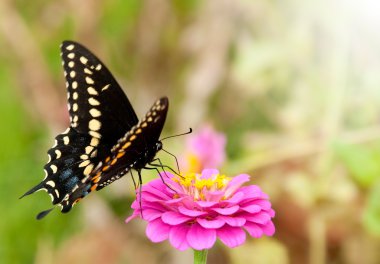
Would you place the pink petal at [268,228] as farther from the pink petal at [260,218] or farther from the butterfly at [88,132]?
the butterfly at [88,132]

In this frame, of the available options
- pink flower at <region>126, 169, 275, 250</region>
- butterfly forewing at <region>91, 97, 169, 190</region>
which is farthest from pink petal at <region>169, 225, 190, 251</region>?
butterfly forewing at <region>91, 97, 169, 190</region>

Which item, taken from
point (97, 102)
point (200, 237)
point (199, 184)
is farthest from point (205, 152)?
point (200, 237)

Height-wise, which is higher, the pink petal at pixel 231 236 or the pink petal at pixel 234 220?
the pink petal at pixel 234 220

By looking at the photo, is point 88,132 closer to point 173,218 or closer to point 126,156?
point 126,156

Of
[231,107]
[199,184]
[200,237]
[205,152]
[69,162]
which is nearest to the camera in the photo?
[200,237]

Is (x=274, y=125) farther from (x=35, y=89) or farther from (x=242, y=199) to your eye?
(x=242, y=199)

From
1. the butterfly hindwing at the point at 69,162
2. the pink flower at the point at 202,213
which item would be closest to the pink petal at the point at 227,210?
the pink flower at the point at 202,213

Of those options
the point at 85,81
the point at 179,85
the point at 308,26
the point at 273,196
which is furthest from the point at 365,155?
the point at 179,85
